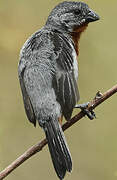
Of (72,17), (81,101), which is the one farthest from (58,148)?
(81,101)

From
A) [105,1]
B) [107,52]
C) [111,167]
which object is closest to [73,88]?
[111,167]

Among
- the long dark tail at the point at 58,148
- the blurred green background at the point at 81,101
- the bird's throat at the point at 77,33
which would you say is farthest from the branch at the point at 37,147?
the blurred green background at the point at 81,101

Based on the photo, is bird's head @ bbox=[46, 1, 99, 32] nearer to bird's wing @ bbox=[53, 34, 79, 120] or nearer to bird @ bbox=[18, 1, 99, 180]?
bird @ bbox=[18, 1, 99, 180]

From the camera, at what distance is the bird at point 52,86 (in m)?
5.14

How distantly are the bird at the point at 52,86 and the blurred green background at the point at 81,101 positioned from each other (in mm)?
1377

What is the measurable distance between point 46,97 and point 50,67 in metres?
0.28

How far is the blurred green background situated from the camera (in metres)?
6.88

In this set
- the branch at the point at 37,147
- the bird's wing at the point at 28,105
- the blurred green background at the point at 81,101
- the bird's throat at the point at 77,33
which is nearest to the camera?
the branch at the point at 37,147

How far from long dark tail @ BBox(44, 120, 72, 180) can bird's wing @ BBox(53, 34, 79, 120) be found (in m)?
0.20

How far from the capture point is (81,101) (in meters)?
7.15

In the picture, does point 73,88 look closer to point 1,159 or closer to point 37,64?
point 37,64

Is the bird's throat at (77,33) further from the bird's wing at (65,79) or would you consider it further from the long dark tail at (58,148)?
the long dark tail at (58,148)

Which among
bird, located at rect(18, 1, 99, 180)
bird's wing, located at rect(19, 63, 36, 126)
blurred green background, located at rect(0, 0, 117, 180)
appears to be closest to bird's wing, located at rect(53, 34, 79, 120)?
bird, located at rect(18, 1, 99, 180)

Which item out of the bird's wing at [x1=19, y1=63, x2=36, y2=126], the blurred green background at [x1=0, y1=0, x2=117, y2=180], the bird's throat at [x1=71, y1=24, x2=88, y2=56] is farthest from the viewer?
Result: the blurred green background at [x1=0, y1=0, x2=117, y2=180]
